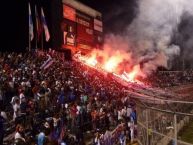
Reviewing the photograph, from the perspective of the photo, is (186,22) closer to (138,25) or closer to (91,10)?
(138,25)

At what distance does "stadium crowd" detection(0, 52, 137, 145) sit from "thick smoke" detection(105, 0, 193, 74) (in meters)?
13.1

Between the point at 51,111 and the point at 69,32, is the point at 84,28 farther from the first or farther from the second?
the point at 51,111

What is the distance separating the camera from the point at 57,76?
2709 centimetres

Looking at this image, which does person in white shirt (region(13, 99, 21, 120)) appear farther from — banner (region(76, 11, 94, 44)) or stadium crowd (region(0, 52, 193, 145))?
banner (region(76, 11, 94, 44))

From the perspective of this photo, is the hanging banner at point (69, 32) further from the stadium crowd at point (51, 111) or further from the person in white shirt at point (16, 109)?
the person in white shirt at point (16, 109)

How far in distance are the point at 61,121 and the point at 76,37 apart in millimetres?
35942

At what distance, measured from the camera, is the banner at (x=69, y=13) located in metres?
52.5

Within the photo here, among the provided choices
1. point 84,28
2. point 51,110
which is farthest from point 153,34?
point 51,110

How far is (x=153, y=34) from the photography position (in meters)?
53.8

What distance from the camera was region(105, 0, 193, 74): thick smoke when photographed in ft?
135

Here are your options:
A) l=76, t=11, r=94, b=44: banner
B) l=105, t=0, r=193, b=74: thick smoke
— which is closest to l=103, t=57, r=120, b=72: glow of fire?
l=105, t=0, r=193, b=74: thick smoke

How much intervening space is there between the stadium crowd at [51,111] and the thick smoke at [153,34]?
13.1 meters

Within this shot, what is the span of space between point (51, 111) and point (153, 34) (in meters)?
34.8

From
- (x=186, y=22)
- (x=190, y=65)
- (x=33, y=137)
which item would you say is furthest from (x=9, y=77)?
(x=190, y=65)
